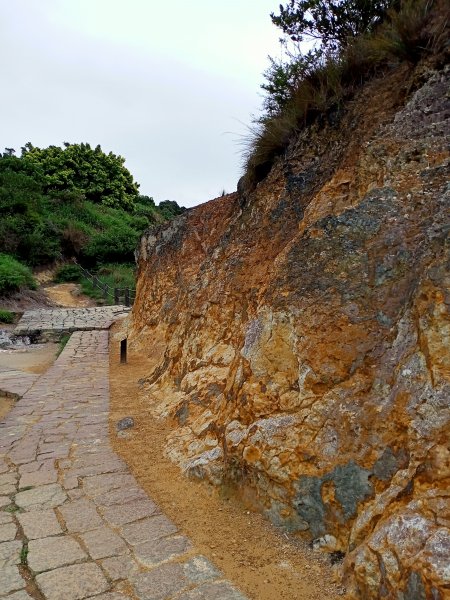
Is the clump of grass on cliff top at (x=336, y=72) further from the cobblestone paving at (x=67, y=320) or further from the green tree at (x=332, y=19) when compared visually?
the cobblestone paving at (x=67, y=320)

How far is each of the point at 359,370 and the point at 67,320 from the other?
14212 mm

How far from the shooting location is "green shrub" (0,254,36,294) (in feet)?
64.8

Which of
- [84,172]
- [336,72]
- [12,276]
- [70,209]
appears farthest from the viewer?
[84,172]

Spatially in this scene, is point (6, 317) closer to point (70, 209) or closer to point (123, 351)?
point (123, 351)

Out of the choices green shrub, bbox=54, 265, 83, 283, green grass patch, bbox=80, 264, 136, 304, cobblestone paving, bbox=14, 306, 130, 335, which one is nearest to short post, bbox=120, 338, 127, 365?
cobblestone paving, bbox=14, 306, 130, 335

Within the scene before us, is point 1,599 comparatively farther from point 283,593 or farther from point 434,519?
point 434,519

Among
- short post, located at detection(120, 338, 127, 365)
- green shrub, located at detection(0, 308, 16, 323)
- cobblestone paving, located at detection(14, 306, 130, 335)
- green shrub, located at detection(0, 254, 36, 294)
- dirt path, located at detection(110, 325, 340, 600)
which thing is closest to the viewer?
dirt path, located at detection(110, 325, 340, 600)

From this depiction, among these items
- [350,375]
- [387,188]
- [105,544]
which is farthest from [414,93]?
[105,544]

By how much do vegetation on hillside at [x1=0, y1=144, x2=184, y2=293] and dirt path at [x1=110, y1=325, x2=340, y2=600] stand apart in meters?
17.6

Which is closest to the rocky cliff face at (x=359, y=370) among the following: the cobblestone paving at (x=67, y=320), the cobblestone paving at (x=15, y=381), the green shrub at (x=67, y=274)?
the cobblestone paving at (x=15, y=381)

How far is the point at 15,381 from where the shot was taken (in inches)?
325

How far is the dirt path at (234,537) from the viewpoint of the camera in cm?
254

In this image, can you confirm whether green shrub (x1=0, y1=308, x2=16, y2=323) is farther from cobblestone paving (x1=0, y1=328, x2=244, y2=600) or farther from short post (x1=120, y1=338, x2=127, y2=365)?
cobblestone paving (x1=0, y1=328, x2=244, y2=600)

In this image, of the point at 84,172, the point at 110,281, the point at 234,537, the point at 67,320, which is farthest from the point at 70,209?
the point at 234,537
